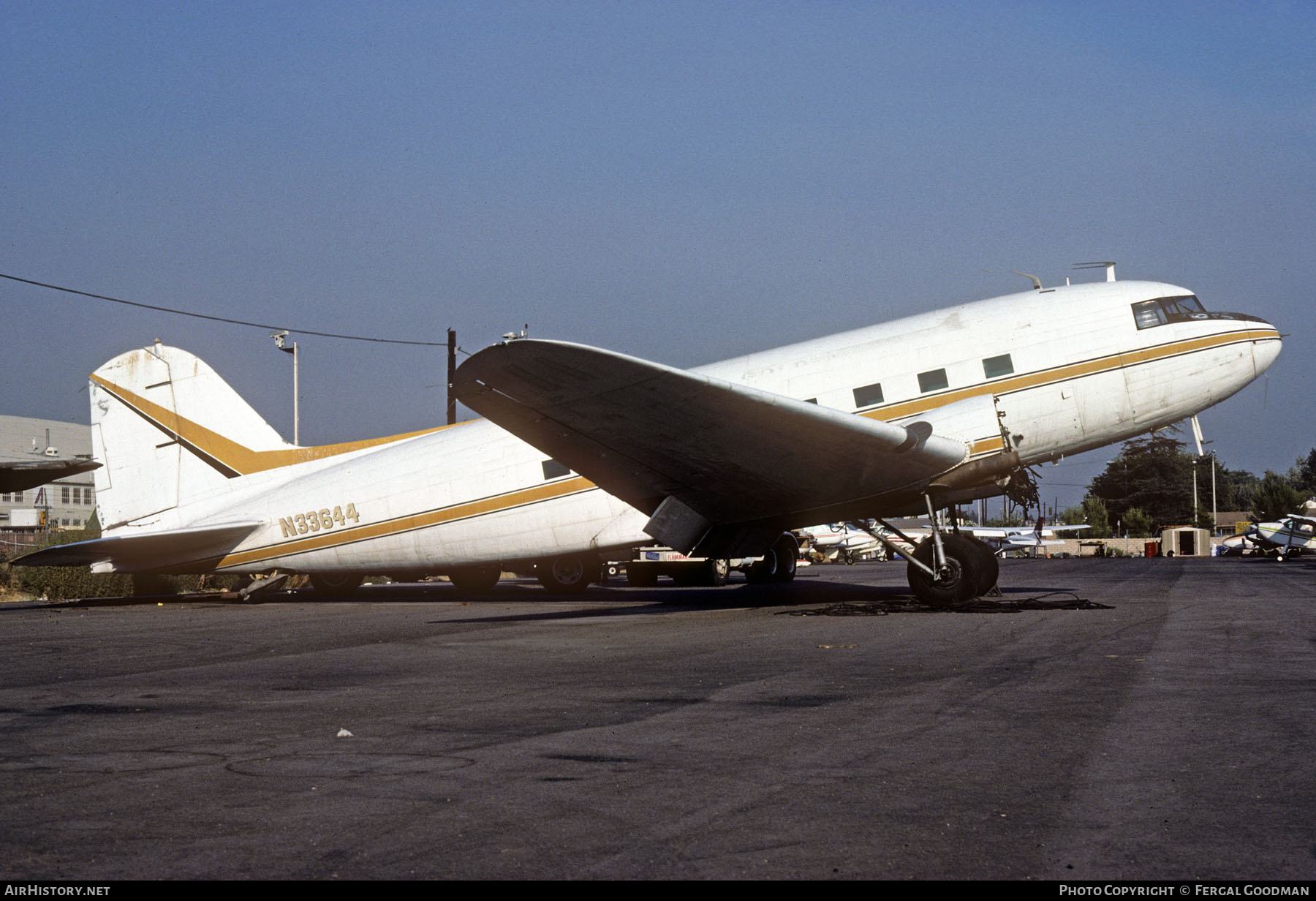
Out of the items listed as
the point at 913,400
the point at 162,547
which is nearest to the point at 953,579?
the point at 913,400

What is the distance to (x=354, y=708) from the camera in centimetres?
732

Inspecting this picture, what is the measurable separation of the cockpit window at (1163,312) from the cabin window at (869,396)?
13.4ft

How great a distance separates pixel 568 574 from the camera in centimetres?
2466

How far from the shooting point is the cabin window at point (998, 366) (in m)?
16.0

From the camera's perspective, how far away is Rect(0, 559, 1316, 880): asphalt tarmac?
150 inches

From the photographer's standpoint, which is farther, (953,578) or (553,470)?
(553,470)

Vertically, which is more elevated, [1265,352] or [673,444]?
[1265,352]

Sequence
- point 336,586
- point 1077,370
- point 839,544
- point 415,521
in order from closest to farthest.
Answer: point 1077,370 → point 415,521 → point 336,586 → point 839,544

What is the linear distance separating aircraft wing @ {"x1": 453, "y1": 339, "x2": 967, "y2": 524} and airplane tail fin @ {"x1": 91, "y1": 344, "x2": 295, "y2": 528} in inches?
358

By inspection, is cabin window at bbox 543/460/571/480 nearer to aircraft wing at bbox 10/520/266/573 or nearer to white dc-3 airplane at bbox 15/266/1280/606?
white dc-3 airplane at bbox 15/266/1280/606

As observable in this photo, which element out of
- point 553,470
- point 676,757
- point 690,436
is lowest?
point 676,757

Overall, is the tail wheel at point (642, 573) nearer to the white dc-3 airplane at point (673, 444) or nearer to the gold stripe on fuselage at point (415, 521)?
the white dc-3 airplane at point (673, 444)

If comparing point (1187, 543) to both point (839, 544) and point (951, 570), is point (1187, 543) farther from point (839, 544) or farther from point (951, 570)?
point (951, 570)

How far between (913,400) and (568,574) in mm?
11049
